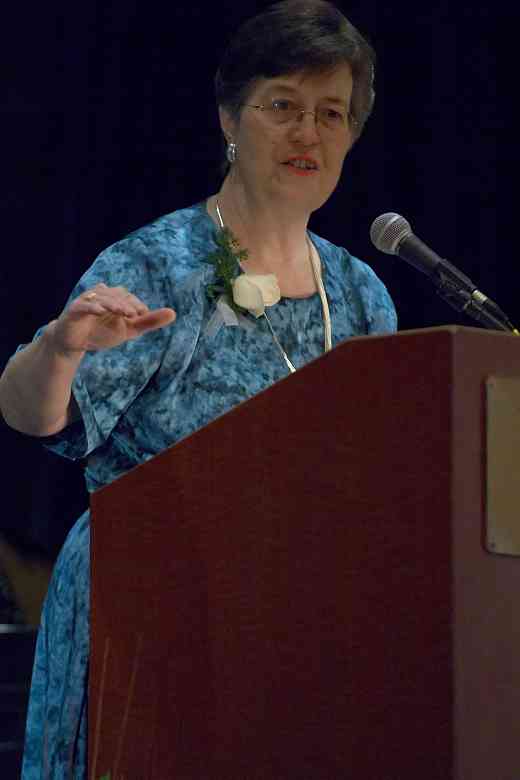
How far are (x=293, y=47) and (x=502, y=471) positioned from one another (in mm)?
1229

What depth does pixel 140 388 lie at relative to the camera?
2100 mm

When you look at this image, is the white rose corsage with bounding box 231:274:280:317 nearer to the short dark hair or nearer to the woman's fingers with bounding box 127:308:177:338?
the short dark hair

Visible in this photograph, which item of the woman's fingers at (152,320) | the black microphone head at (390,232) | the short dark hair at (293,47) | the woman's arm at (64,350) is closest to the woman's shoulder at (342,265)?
the short dark hair at (293,47)

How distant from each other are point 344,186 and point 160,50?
61 cm

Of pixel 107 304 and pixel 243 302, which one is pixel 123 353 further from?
pixel 107 304

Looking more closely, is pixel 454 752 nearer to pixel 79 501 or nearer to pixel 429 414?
pixel 429 414

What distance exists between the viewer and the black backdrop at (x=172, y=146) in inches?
145

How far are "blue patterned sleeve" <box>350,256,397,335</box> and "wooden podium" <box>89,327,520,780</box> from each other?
88 centimetres

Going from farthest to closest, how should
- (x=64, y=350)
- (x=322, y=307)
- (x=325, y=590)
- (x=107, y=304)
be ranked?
(x=322, y=307), (x=64, y=350), (x=107, y=304), (x=325, y=590)

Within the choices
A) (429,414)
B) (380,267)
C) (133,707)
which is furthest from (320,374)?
(380,267)

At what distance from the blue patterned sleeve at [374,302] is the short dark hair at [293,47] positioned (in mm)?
321

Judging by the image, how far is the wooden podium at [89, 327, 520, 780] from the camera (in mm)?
1225

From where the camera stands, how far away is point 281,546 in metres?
1.39

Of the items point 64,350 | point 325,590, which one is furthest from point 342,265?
point 325,590
